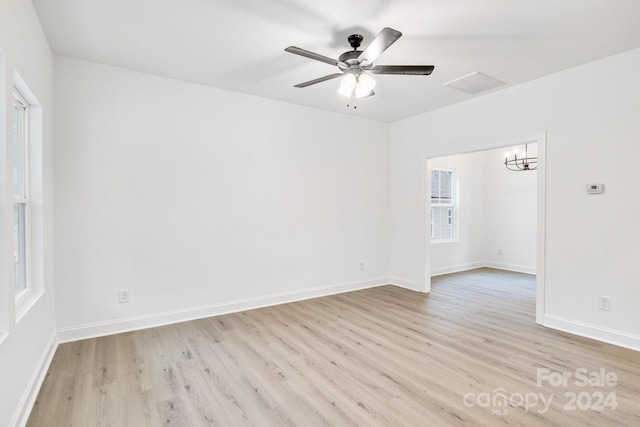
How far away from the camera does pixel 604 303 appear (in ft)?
10.3

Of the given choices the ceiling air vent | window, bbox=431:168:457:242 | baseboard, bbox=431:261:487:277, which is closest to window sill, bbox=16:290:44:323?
the ceiling air vent

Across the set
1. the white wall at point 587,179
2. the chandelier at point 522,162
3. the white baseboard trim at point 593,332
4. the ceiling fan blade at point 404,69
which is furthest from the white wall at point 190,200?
the chandelier at point 522,162

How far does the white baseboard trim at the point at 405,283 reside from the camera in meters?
5.04

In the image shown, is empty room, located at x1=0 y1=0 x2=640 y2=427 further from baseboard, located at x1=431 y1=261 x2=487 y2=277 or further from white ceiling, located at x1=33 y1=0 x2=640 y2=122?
baseboard, located at x1=431 y1=261 x2=487 y2=277

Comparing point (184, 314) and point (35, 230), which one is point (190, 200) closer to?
point (184, 314)

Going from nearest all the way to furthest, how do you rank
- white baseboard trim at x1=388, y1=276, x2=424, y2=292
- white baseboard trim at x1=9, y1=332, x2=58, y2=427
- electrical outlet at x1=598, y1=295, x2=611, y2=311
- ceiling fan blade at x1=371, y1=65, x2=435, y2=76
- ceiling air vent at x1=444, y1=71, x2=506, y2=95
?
white baseboard trim at x1=9, y1=332, x2=58, y2=427
ceiling fan blade at x1=371, y1=65, x2=435, y2=76
electrical outlet at x1=598, y1=295, x2=611, y2=311
ceiling air vent at x1=444, y1=71, x2=506, y2=95
white baseboard trim at x1=388, y1=276, x2=424, y2=292

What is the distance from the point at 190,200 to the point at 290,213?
52.2 inches

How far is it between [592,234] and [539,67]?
176cm

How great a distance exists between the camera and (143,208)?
3.44 meters

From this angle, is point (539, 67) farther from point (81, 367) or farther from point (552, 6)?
point (81, 367)

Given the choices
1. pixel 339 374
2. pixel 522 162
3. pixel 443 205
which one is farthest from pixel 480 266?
pixel 339 374

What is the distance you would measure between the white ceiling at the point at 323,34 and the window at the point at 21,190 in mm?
788

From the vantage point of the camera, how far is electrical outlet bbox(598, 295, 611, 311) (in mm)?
3111

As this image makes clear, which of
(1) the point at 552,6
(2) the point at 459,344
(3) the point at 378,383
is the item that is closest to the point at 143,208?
(3) the point at 378,383
